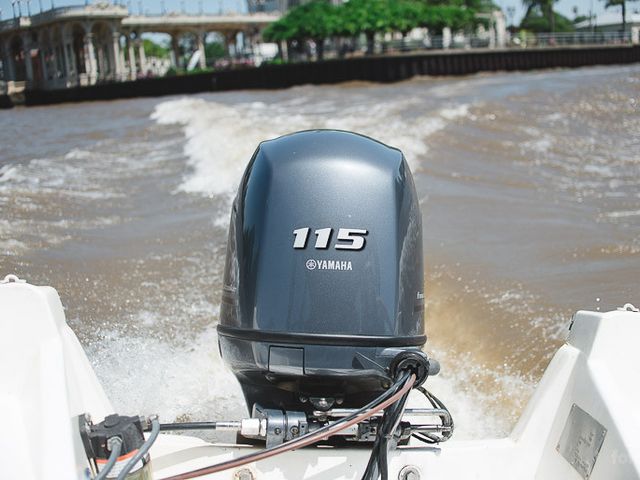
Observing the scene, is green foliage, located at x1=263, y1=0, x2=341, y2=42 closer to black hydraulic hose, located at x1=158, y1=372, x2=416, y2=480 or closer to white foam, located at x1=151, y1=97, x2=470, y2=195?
white foam, located at x1=151, y1=97, x2=470, y2=195

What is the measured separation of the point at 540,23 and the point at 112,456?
89.7 metres

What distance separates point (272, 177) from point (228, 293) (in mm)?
289

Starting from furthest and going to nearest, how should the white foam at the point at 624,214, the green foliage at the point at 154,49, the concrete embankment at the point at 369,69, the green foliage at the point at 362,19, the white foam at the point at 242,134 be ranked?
1. the green foliage at the point at 154,49
2. the green foliage at the point at 362,19
3. the concrete embankment at the point at 369,69
4. the white foam at the point at 242,134
5. the white foam at the point at 624,214

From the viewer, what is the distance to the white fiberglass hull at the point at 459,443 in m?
1.59

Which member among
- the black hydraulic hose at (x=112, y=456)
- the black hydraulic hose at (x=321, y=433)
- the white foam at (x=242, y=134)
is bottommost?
the white foam at (x=242, y=134)

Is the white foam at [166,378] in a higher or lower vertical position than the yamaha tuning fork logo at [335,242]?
lower


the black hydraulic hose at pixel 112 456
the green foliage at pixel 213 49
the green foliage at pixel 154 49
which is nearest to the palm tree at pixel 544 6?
the green foliage at pixel 213 49

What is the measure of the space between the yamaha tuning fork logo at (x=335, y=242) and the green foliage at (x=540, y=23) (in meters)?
85.6

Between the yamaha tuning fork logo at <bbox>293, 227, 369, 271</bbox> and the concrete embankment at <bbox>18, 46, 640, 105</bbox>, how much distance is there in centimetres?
4459

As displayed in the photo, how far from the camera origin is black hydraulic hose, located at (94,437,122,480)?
4.45 ft

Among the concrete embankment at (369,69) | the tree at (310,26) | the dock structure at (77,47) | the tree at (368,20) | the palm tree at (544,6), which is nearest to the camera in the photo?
the concrete embankment at (369,69)

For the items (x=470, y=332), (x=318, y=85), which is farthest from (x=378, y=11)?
(x=470, y=332)

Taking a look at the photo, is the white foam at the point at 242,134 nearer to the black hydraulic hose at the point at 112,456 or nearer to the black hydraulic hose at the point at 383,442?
the black hydraulic hose at the point at 383,442

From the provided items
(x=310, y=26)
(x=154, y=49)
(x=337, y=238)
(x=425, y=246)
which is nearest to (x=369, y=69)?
(x=310, y=26)
